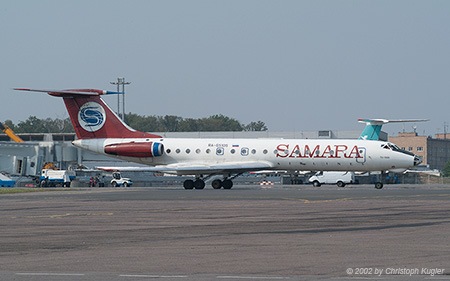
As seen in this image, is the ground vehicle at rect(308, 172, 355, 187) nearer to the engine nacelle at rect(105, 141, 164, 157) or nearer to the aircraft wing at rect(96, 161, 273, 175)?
the aircraft wing at rect(96, 161, 273, 175)

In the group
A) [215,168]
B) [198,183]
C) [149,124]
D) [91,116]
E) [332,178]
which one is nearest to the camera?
[215,168]

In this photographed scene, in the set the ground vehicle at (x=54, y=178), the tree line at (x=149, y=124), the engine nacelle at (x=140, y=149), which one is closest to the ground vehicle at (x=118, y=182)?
the ground vehicle at (x=54, y=178)

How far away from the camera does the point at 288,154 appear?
4594 centimetres

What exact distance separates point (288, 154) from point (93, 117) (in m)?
13.8

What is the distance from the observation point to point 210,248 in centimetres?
1303

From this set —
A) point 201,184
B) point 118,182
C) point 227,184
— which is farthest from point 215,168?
point 118,182

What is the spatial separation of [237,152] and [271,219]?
27.3 meters

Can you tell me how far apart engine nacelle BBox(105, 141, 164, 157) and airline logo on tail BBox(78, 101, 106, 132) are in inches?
94.5

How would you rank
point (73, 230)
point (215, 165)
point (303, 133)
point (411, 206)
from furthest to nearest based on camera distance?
point (303, 133), point (215, 165), point (411, 206), point (73, 230)

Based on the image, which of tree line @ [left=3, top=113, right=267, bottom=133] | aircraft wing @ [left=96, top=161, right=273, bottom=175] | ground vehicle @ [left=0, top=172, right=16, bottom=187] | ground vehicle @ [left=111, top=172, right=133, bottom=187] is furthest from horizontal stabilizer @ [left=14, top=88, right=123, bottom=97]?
tree line @ [left=3, top=113, right=267, bottom=133]

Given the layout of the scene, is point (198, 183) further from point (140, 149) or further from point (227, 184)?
point (140, 149)

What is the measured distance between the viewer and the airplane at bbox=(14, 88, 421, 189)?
149 ft

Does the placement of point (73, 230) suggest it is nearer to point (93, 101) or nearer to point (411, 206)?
point (411, 206)

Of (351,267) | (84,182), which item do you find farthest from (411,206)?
(84,182)
